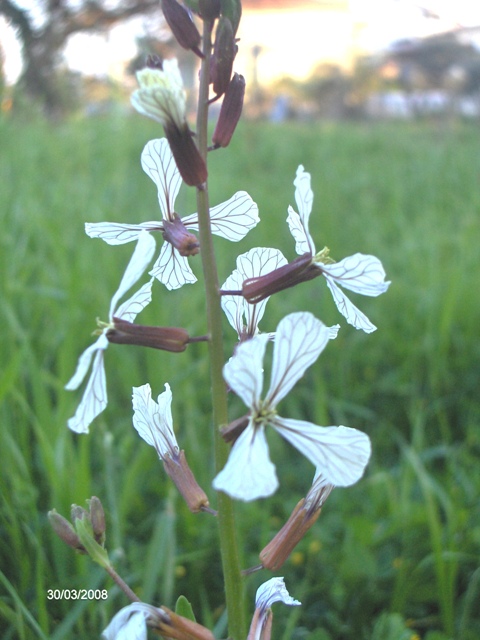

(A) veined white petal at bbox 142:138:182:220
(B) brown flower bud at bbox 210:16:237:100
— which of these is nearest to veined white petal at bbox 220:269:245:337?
(A) veined white petal at bbox 142:138:182:220

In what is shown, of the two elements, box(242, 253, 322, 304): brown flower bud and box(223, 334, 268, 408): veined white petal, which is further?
box(242, 253, 322, 304): brown flower bud

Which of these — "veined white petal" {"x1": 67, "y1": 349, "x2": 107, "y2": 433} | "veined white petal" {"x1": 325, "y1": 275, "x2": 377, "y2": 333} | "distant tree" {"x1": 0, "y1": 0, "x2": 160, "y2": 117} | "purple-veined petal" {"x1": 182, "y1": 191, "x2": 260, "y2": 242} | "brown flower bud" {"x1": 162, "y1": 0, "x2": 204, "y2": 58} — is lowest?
"veined white petal" {"x1": 67, "y1": 349, "x2": 107, "y2": 433}

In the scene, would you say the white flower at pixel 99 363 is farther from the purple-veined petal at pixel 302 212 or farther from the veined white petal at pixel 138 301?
the purple-veined petal at pixel 302 212

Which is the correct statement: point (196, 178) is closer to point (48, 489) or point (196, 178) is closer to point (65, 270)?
point (48, 489)

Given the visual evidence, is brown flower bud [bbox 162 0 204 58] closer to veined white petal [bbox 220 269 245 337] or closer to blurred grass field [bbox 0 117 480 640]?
veined white petal [bbox 220 269 245 337]

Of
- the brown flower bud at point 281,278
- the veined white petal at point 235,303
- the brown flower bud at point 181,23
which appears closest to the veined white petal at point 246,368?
the brown flower bud at point 281,278

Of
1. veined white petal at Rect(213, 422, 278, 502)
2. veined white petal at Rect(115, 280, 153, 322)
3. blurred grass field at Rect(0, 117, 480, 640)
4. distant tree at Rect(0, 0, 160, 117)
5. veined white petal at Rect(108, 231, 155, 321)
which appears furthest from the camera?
distant tree at Rect(0, 0, 160, 117)

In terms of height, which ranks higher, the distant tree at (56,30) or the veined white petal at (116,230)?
the distant tree at (56,30)
